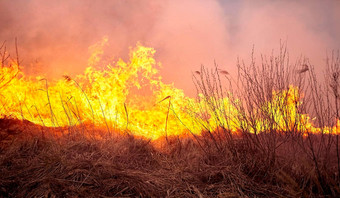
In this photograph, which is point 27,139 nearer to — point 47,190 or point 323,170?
point 47,190

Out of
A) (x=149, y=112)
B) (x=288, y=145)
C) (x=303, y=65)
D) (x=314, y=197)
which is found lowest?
(x=314, y=197)

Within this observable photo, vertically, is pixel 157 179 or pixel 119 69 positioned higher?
pixel 119 69

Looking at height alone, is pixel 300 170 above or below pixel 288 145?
below

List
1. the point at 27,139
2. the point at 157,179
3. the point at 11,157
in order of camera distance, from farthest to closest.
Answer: the point at 27,139
the point at 11,157
the point at 157,179

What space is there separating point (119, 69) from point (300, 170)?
30.3ft

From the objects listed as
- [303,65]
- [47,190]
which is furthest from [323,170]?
[47,190]

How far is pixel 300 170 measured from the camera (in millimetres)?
2758

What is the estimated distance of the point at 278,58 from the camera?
130 inches

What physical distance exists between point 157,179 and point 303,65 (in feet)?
8.78

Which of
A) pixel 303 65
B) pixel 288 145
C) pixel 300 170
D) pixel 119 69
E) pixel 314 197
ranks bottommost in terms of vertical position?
pixel 314 197

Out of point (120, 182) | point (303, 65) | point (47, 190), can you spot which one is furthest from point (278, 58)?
point (47, 190)

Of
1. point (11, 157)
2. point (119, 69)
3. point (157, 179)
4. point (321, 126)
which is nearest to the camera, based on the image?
point (321, 126)

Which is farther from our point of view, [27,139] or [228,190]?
[27,139]

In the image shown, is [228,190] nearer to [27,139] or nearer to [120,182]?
[120,182]
